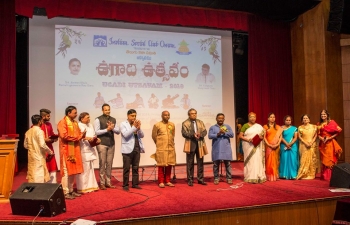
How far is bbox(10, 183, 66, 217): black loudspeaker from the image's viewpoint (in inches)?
151

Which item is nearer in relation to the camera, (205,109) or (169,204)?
(169,204)

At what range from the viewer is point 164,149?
5.71 m

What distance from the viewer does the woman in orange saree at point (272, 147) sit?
641cm

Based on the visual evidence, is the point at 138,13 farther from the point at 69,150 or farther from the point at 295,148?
the point at 295,148

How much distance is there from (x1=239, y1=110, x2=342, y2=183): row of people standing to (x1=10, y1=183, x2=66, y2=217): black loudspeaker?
3.34m

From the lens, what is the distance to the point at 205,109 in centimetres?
836

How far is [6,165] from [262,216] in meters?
3.23

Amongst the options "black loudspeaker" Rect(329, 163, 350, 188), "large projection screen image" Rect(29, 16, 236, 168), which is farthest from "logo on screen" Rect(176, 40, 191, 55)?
"black loudspeaker" Rect(329, 163, 350, 188)

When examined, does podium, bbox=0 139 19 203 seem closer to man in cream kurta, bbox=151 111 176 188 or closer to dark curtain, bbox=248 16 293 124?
man in cream kurta, bbox=151 111 176 188

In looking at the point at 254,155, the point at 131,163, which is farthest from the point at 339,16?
the point at 131,163

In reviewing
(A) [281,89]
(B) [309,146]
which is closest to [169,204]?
(B) [309,146]

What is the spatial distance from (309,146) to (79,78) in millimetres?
4670

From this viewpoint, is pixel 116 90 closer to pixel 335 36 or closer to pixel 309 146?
Result: pixel 309 146

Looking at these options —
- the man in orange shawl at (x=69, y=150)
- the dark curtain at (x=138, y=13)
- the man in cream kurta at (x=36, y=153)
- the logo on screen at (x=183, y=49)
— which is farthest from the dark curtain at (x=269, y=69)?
the man in cream kurta at (x=36, y=153)
